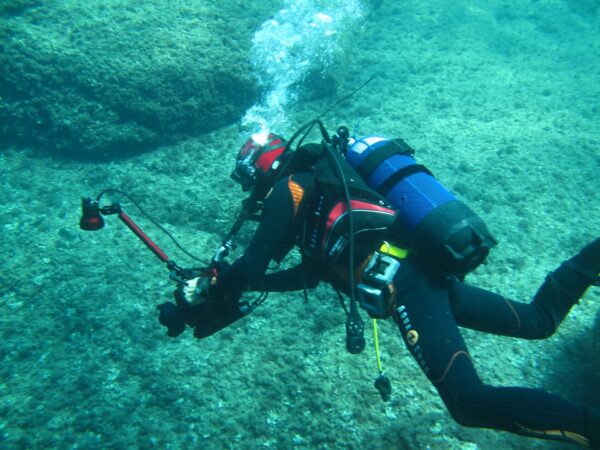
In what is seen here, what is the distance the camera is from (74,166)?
19.2 feet

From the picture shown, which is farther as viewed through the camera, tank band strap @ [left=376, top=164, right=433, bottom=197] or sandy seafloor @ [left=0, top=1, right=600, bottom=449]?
sandy seafloor @ [left=0, top=1, right=600, bottom=449]

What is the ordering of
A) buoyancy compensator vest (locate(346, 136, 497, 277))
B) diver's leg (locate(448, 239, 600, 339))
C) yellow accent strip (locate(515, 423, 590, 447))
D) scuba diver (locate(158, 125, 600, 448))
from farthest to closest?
diver's leg (locate(448, 239, 600, 339)), buoyancy compensator vest (locate(346, 136, 497, 277)), scuba diver (locate(158, 125, 600, 448)), yellow accent strip (locate(515, 423, 590, 447))

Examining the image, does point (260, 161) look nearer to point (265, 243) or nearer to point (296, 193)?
point (296, 193)

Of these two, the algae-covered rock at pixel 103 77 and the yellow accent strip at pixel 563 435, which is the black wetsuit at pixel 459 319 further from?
the algae-covered rock at pixel 103 77

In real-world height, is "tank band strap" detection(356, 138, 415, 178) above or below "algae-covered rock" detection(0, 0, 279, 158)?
above

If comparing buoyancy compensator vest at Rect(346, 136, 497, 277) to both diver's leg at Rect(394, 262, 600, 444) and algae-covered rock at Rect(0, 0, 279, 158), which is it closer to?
diver's leg at Rect(394, 262, 600, 444)

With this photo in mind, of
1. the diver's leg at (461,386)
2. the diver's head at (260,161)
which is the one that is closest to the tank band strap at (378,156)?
the diver's head at (260,161)

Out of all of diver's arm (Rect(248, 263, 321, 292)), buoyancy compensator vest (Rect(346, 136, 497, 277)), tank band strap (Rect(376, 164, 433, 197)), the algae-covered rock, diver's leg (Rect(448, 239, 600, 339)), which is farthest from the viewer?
the algae-covered rock

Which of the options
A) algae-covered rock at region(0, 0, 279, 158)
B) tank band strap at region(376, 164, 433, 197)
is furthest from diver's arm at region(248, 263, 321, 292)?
algae-covered rock at region(0, 0, 279, 158)

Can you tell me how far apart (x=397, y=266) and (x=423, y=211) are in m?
0.39

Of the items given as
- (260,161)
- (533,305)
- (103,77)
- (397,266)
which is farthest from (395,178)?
(103,77)

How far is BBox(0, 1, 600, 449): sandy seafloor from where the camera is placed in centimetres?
320

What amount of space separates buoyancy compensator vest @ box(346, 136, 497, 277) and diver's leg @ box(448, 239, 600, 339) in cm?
56

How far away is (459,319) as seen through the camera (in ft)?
8.95
